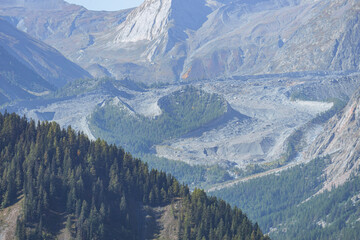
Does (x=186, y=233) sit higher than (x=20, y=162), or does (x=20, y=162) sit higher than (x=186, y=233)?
(x=20, y=162)

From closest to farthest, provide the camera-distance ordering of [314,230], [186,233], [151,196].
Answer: [186,233], [151,196], [314,230]

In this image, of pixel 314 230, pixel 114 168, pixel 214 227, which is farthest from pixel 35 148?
pixel 314 230

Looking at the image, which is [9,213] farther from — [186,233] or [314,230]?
[314,230]

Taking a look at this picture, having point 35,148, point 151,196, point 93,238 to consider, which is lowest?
point 93,238

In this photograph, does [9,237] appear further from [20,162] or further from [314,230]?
[314,230]

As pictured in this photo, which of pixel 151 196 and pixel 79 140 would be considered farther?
pixel 79 140

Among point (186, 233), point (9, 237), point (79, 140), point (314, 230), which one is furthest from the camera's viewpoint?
point (314, 230)

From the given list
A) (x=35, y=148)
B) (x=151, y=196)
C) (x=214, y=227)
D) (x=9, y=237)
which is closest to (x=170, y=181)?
(x=151, y=196)
